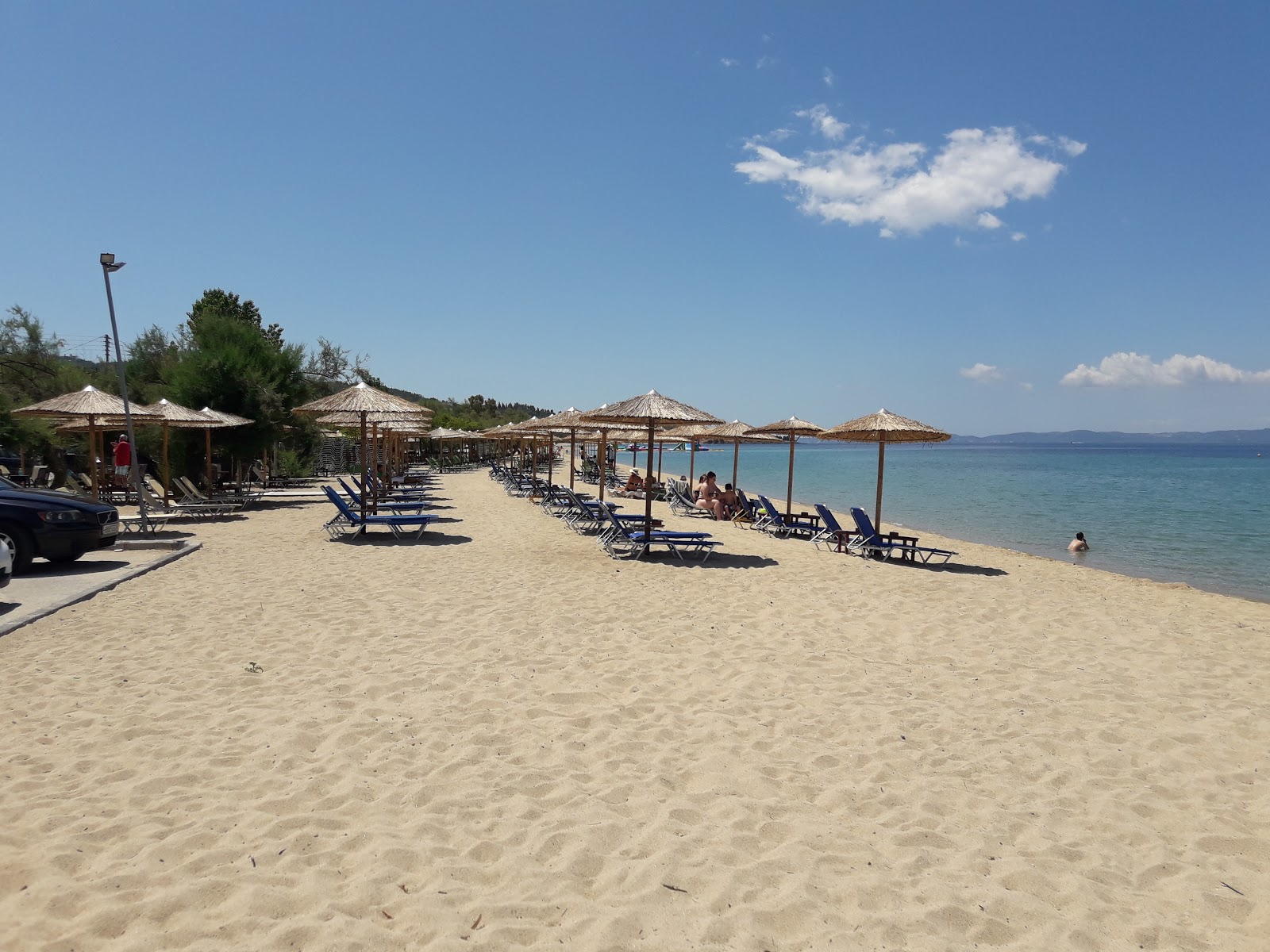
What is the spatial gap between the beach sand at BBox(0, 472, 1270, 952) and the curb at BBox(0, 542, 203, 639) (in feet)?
0.54

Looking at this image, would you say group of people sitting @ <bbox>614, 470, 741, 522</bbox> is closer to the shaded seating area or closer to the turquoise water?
the shaded seating area

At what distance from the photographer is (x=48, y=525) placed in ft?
26.2

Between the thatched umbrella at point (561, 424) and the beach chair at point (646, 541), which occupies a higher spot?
the thatched umbrella at point (561, 424)

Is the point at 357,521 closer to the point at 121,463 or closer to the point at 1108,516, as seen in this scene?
the point at 121,463

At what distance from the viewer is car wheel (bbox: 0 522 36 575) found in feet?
25.7

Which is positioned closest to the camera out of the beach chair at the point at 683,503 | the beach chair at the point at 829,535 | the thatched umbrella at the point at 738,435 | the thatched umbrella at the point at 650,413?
the thatched umbrella at the point at 650,413

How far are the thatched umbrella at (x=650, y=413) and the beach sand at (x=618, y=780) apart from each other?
142 inches

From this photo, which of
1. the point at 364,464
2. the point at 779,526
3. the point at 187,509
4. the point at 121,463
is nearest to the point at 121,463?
the point at 121,463

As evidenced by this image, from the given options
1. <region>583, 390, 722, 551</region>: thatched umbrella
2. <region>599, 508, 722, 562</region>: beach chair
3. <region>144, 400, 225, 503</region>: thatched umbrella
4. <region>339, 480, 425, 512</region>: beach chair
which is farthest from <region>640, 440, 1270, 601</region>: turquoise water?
<region>144, 400, 225, 503</region>: thatched umbrella

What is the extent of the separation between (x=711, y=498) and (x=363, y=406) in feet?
27.0

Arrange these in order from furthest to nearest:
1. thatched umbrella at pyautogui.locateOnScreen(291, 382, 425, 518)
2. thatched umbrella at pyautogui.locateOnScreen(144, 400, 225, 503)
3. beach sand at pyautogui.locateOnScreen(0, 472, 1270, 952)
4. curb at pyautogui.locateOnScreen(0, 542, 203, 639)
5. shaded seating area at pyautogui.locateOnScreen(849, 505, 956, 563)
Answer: thatched umbrella at pyautogui.locateOnScreen(144, 400, 225, 503)
thatched umbrella at pyautogui.locateOnScreen(291, 382, 425, 518)
shaded seating area at pyautogui.locateOnScreen(849, 505, 956, 563)
curb at pyautogui.locateOnScreen(0, 542, 203, 639)
beach sand at pyautogui.locateOnScreen(0, 472, 1270, 952)

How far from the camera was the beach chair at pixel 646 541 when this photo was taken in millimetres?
10016

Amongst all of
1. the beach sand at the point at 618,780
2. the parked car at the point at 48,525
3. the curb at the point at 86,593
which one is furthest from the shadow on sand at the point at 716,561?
the parked car at the point at 48,525

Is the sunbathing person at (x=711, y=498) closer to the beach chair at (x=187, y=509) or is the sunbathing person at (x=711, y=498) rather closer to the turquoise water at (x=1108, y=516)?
the turquoise water at (x=1108, y=516)
